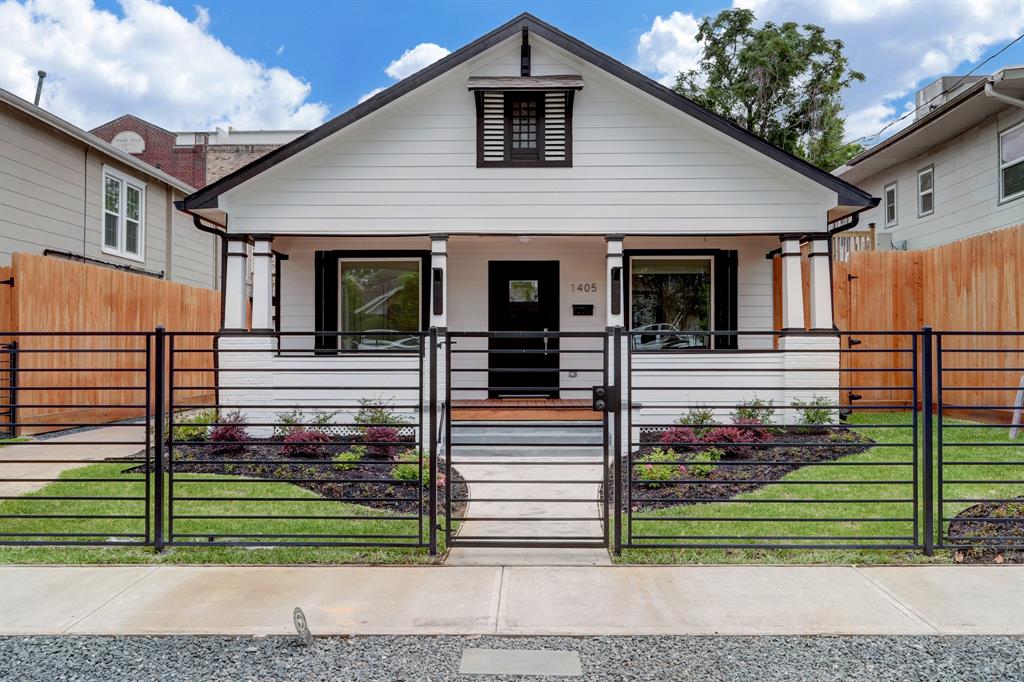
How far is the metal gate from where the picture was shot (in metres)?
5.34

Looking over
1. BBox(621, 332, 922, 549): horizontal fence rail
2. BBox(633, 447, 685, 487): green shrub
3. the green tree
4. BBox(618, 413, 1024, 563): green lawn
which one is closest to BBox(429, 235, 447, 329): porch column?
BBox(621, 332, 922, 549): horizontal fence rail

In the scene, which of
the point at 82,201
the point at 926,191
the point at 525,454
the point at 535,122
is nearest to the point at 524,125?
the point at 535,122

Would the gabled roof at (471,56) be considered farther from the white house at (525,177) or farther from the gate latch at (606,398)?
the gate latch at (606,398)

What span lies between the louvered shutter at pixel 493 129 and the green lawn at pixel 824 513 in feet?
21.1

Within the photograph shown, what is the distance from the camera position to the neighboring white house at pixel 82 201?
42.7 feet

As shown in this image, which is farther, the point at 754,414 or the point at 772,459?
the point at 754,414

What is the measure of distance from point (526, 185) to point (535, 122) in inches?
43.0

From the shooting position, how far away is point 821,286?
35.9 feet

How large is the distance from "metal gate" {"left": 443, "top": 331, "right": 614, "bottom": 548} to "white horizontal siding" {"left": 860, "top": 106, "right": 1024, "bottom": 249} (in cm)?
825

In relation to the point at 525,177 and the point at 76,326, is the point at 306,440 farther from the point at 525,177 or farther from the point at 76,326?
the point at 76,326

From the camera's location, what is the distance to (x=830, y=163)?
2797cm

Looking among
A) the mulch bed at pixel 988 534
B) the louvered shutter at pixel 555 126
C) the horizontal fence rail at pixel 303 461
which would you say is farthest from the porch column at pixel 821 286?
the horizontal fence rail at pixel 303 461

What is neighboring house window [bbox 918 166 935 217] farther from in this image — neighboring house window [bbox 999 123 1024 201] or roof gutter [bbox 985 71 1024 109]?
roof gutter [bbox 985 71 1024 109]

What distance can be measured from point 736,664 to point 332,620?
89.7 inches
